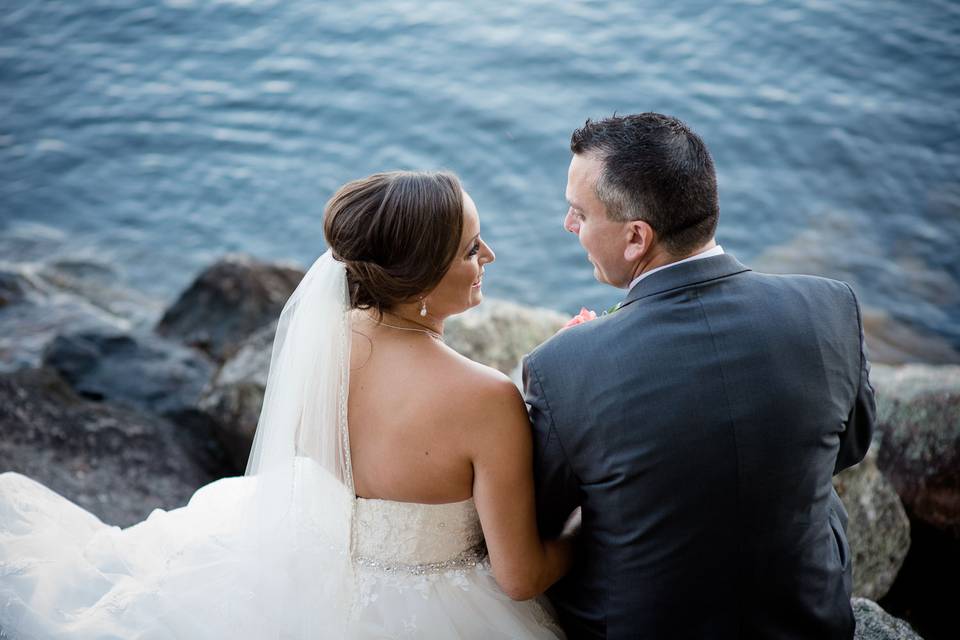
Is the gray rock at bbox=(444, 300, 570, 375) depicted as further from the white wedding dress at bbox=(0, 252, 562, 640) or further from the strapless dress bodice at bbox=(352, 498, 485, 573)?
the strapless dress bodice at bbox=(352, 498, 485, 573)

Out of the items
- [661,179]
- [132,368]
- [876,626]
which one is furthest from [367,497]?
[132,368]

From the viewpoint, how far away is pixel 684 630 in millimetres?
2678

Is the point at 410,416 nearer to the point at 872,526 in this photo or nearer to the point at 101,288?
the point at 872,526

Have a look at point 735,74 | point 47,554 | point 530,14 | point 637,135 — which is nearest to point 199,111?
point 530,14

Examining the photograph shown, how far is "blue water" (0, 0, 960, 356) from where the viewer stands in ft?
28.2

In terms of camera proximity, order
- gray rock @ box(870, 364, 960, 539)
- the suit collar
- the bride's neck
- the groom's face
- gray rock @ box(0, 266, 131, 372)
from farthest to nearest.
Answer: gray rock @ box(0, 266, 131, 372), gray rock @ box(870, 364, 960, 539), the bride's neck, the groom's face, the suit collar

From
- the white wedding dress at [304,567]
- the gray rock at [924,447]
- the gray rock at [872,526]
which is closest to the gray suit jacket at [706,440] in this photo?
the white wedding dress at [304,567]

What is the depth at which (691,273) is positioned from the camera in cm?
258

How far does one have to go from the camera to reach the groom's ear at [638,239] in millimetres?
2732

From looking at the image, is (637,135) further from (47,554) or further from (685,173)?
(47,554)

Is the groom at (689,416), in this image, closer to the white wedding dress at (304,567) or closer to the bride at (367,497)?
the bride at (367,497)

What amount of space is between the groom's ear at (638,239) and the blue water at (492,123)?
17.9 feet

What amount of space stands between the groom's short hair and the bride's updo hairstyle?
0.51 metres

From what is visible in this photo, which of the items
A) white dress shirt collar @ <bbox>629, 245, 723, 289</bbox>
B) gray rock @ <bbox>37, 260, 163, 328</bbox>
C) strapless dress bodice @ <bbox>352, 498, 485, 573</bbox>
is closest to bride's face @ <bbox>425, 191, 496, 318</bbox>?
white dress shirt collar @ <bbox>629, 245, 723, 289</bbox>
